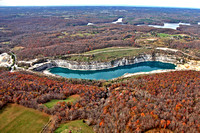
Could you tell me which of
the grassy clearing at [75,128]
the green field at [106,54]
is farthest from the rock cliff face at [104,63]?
the grassy clearing at [75,128]

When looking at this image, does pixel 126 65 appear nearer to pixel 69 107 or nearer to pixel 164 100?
pixel 164 100

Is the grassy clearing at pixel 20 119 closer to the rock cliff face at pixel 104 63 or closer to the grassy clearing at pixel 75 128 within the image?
the grassy clearing at pixel 75 128

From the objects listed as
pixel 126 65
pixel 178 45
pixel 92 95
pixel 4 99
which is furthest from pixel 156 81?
pixel 178 45

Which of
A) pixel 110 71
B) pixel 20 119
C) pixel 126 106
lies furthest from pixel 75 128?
pixel 110 71

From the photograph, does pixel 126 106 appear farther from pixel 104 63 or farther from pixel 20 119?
pixel 104 63

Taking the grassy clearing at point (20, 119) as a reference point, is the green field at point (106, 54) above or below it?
above

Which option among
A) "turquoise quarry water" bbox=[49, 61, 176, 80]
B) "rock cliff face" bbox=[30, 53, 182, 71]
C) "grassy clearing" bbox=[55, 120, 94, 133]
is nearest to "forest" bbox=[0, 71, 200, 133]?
"grassy clearing" bbox=[55, 120, 94, 133]

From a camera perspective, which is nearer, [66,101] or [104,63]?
[66,101]
